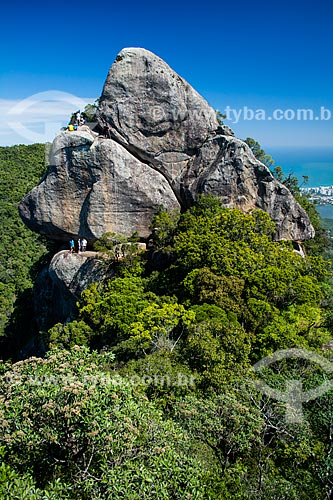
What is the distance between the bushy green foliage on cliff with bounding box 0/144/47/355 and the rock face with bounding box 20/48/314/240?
10467 millimetres

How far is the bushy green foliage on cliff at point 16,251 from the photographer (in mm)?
35753

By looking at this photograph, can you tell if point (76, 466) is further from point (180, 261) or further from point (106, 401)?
point (180, 261)

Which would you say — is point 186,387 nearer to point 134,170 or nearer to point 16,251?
point 134,170

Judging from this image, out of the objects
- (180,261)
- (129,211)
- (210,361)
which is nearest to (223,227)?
(180,261)

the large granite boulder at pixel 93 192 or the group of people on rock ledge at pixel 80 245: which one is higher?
the large granite boulder at pixel 93 192

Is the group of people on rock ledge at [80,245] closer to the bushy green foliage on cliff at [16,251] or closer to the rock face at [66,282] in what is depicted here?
the rock face at [66,282]

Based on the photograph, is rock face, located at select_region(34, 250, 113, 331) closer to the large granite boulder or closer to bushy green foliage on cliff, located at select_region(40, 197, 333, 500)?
the large granite boulder

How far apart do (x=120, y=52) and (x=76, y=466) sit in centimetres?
2391

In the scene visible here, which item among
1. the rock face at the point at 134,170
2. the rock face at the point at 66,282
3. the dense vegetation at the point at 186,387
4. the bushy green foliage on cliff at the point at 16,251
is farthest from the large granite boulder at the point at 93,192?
the bushy green foliage on cliff at the point at 16,251

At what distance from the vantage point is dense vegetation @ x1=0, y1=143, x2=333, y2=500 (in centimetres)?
793

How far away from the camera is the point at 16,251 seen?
2050 inches

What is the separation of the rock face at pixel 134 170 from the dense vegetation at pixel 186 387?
382 cm

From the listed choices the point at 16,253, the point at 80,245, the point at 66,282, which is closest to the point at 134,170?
the point at 80,245

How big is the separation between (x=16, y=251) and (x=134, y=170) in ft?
102
